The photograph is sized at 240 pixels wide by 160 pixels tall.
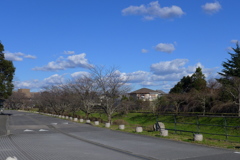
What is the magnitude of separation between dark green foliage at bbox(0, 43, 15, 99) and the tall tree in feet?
131

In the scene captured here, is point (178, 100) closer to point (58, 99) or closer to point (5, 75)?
point (58, 99)

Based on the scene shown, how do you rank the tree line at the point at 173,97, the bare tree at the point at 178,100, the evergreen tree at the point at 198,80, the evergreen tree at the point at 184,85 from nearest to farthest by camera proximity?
the tree line at the point at 173,97 → the bare tree at the point at 178,100 → the evergreen tree at the point at 198,80 → the evergreen tree at the point at 184,85

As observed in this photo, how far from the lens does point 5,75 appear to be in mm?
56812

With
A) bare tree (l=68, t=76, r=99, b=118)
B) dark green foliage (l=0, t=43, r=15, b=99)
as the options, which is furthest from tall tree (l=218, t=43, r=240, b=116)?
dark green foliage (l=0, t=43, r=15, b=99)

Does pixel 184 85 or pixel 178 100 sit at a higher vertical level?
pixel 184 85

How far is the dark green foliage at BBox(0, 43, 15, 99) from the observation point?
5488cm

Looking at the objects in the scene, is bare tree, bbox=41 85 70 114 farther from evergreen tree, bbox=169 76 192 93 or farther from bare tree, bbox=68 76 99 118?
evergreen tree, bbox=169 76 192 93

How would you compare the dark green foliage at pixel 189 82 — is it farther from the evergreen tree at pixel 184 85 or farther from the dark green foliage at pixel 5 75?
the dark green foliage at pixel 5 75

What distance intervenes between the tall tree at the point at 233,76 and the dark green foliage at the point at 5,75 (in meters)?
39.8

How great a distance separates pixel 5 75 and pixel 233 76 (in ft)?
140

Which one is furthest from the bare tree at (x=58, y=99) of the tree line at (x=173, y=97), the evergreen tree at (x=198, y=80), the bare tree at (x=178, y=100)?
the evergreen tree at (x=198, y=80)

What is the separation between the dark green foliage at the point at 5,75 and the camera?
5488cm

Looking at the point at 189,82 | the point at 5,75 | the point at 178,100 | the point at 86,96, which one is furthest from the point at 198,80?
the point at 5,75

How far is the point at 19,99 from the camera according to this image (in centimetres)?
11950
